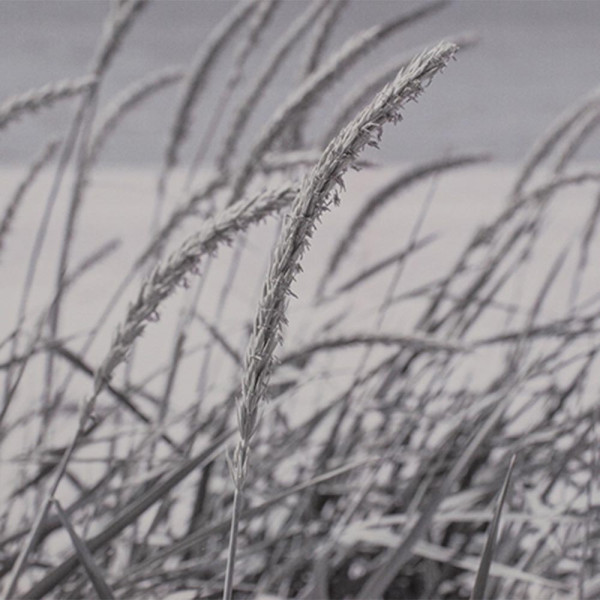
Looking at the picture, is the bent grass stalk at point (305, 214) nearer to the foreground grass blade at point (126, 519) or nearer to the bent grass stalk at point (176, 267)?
the bent grass stalk at point (176, 267)

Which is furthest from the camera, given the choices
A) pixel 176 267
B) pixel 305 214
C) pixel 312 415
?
pixel 312 415

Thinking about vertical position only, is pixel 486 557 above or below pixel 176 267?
below

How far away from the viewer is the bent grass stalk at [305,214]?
0.82 feet

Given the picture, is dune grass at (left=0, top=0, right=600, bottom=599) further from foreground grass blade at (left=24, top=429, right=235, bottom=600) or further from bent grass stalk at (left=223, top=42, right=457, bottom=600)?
bent grass stalk at (left=223, top=42, right=457, bottom=600)

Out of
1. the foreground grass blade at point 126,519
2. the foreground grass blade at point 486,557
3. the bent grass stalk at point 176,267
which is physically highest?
the bent grass stalk at point 176,267

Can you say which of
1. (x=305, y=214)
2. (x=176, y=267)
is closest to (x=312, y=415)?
(x=176, y=267)

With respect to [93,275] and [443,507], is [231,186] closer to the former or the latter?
[443,507]

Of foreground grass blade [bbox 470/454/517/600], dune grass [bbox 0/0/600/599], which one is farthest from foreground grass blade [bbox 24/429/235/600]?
foreground grass blade [bbox 470/454/517/600]

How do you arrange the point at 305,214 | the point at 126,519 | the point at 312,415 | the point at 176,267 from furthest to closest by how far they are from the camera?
1. the point at 312,415
2. the point at 126,519
3. the point at 176,267
4. the point at 305,214

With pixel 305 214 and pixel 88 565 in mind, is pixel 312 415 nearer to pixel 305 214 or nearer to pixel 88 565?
pixel 88 565

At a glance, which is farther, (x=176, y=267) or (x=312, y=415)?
(x=312, y=415)

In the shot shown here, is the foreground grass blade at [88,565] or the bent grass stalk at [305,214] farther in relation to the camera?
the foreground grass blade at [88,565]

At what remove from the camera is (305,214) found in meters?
0.26

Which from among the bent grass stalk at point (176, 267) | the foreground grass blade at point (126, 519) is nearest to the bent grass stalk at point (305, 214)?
the bent grass stalk at point (176, 267)
